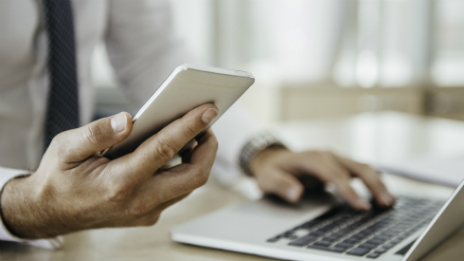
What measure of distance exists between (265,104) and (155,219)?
2.50 m

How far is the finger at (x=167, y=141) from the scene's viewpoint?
35 cm

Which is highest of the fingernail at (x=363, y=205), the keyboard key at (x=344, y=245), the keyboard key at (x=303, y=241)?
the keyboard key at (x=344, y=245)

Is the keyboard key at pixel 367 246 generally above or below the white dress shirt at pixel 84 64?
below

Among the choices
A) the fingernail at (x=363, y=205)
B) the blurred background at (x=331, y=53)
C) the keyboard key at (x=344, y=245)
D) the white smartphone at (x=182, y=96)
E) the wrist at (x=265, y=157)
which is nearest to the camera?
the white smartphone at (x=182, y=96)

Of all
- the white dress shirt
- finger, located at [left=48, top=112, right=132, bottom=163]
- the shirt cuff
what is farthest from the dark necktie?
finger, located at [left=48, top=112, right=132, bottom=163]

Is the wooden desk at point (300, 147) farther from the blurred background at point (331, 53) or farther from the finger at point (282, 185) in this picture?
the blurred background at point (331, 53)

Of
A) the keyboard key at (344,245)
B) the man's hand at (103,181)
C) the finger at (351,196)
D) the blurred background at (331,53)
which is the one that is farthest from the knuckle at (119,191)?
the blurred background at (331,53)

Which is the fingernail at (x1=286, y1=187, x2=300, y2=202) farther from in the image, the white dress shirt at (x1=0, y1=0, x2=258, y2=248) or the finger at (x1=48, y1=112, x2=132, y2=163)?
the finger at (x1=48, y1=112, x2=132, y2=163)

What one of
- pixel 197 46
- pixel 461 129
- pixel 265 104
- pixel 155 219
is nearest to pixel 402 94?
pixel 265 104

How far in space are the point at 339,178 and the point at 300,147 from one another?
48 centimetres

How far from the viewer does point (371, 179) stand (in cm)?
62

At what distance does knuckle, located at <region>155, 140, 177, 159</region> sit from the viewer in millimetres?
351

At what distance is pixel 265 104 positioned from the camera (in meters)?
2.90

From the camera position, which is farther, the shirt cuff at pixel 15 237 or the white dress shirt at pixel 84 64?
the white dress shirt at pixel 84 64
